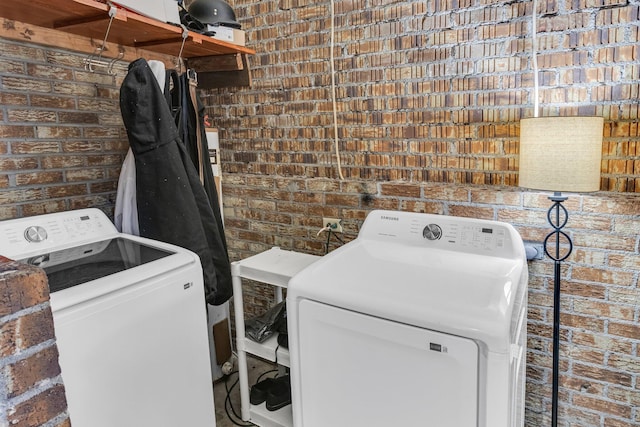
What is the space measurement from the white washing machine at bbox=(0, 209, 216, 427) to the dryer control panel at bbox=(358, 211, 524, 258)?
0.81 m

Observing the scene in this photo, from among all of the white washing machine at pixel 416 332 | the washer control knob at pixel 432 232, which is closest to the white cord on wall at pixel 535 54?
the white washing machine at pixel 416 332

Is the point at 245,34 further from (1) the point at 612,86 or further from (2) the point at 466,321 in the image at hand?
(2) the point at 466,321

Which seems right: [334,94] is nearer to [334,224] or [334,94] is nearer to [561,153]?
[334,224]

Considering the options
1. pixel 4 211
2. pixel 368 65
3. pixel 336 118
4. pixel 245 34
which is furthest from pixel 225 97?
pixel 4 211

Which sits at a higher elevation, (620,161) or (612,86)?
(612,86)

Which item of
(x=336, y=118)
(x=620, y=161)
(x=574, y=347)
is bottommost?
(x=574, y=347)

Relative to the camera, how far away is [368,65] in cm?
219

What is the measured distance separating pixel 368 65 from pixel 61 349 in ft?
5.71

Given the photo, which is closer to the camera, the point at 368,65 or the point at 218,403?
the point at 368,65

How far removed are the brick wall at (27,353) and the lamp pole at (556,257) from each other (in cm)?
159

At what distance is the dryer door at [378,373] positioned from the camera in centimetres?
129

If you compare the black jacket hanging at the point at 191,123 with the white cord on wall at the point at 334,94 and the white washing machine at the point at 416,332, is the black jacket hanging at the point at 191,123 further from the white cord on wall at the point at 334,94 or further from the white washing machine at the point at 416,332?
the white washing machine at the point at 416,332

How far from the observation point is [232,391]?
2518mm

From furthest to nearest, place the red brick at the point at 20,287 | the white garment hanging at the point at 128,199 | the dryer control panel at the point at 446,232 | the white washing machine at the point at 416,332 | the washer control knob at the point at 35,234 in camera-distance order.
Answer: the white garment hanging at the point at 128,199 < the washer control knob at the point at 35,234 < the dryer control panel at the point at 446,232 < the white washing machine at the point at 416,332 < the red brick at the point at 20,287
